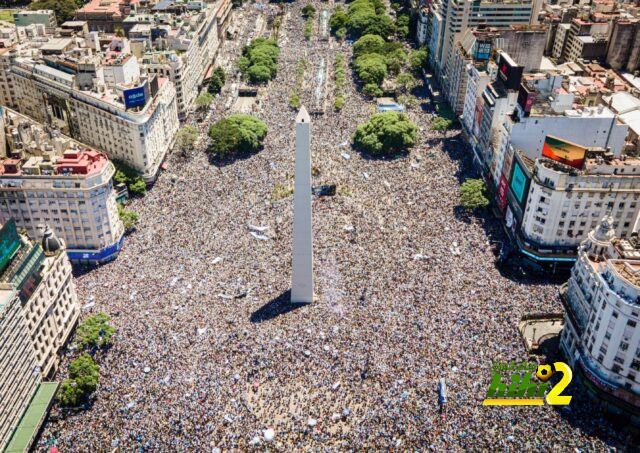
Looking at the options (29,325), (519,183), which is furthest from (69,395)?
(519,183)

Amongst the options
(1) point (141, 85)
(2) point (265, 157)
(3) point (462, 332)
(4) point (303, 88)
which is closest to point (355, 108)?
(4) point (303, 88)

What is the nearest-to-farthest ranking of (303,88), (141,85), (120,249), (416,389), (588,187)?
1. (416,389)
2. (588,187)
3. (120,249)
4. (141,85)
5. (303,88)

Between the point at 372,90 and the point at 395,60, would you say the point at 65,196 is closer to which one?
the point at 372,90

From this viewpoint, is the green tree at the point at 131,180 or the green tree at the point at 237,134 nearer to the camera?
the green tree at the point at 131,180

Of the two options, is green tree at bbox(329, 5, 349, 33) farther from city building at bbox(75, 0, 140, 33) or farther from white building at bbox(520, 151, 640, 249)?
white building at bbox(520, 151, 640, 249)

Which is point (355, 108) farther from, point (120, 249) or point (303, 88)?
point (120, 249)

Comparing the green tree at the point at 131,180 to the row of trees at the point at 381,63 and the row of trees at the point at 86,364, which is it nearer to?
the row of trees at the point at 86,364

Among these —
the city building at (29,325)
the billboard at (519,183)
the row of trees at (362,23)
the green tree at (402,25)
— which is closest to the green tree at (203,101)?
the row of trees at (362,23)
